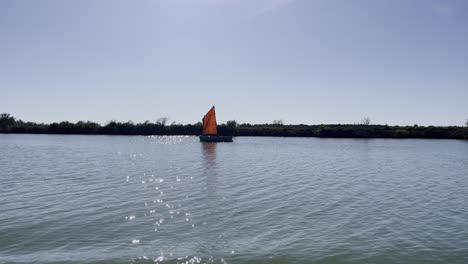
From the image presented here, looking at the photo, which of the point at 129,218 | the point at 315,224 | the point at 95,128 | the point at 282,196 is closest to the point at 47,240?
the point at 129,218

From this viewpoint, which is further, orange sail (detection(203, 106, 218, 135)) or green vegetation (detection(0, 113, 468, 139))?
green vegetation (detection(0, 113, 468, 139))

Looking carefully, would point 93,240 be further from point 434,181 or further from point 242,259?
point 434,181

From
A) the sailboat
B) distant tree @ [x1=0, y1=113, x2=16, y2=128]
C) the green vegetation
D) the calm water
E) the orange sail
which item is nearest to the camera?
the calm water

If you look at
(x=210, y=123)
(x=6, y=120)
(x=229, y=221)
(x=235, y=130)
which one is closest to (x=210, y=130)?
(x=210, y=123)

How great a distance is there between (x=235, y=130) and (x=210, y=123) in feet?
214

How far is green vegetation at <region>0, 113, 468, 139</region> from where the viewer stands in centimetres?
15075

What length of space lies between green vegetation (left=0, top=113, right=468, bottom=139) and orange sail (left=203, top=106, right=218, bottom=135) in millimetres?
49421

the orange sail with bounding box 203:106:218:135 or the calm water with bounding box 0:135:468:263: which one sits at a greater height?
the orange sail with bounding box 203:106:218:135

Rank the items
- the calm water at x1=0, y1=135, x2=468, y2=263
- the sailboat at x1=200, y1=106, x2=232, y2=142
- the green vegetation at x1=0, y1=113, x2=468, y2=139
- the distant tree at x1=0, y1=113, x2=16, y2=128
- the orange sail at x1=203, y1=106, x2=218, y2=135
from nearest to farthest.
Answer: the calm water at x1=0, y1=135, x2=468, y2=263
the orange sail at x1=203, y1=106, x2=218, y2=135
the sailboat at x1=200, y1=106, x2=232, y2=142
the green vegetation at x1=0, y1=113, x2=468, y2=139
the distant tree at x1=0, y1=113, x2=16, y2=128

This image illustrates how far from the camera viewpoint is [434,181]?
29.3 metres

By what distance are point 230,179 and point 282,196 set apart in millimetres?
7994

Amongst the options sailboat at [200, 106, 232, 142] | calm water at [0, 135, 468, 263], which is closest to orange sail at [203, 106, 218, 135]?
sailboat at [200, 106, 232, 142]

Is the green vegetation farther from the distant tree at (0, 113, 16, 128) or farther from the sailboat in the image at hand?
the sailboat

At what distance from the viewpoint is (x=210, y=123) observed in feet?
324
